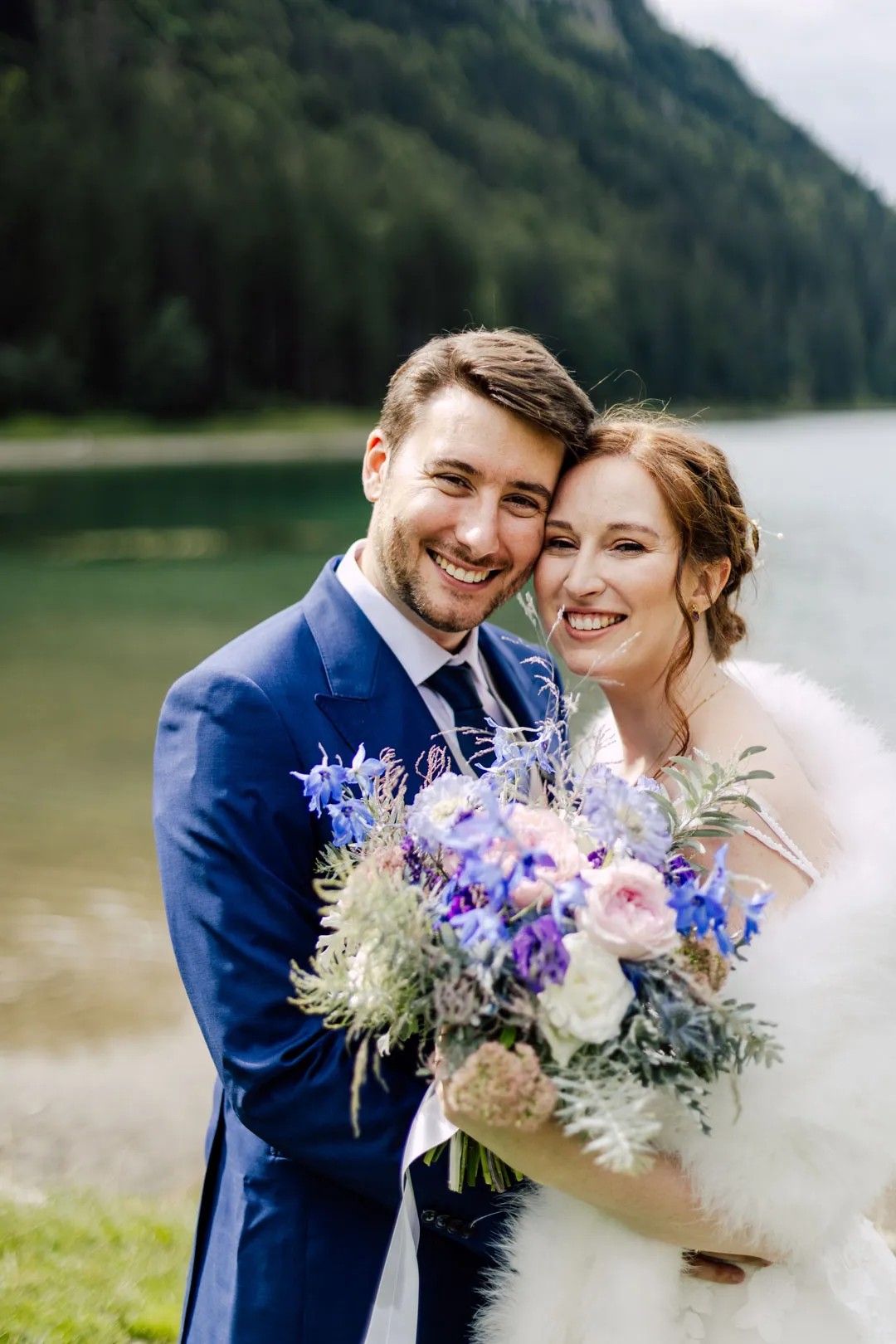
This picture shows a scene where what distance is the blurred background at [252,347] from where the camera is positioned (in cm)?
760

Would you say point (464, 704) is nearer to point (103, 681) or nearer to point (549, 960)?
point (549, 960)

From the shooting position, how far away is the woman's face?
10.8ft

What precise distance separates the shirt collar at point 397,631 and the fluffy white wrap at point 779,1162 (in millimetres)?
1089

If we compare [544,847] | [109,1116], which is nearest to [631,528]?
[544,847]

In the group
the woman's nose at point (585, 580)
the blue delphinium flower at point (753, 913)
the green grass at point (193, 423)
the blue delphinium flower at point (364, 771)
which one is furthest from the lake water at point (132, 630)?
the green grass at point (193, 423)

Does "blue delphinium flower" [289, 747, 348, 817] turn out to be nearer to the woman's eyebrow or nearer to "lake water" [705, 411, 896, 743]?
the woman's eyebrow

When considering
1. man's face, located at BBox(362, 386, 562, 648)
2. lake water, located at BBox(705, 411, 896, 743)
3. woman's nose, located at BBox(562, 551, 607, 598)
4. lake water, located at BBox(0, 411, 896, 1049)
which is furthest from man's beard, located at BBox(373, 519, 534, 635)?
lake water, located at BBox(0, 411, 896, 1049)

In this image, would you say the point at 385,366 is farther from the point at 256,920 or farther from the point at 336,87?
the point at 256,920

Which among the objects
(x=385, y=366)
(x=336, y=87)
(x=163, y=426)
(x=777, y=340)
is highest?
(x=336, y=87)

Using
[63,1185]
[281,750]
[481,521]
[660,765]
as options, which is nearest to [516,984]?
[281,750]

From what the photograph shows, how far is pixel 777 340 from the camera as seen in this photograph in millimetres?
107312

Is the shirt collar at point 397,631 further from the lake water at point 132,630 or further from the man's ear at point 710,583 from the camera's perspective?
the lake water at point 132,630

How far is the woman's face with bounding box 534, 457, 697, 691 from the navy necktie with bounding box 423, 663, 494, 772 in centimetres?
27

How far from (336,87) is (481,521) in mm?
122430
